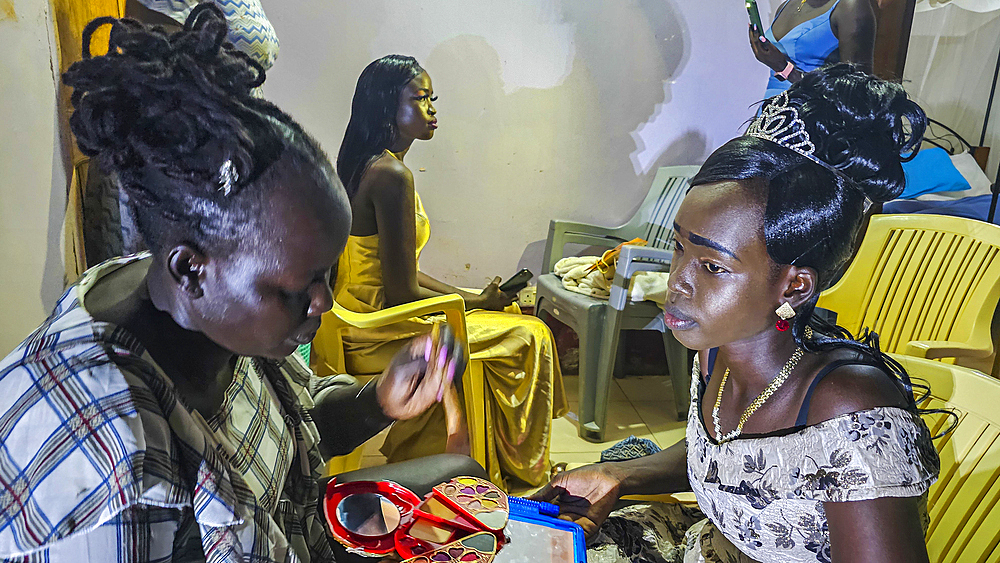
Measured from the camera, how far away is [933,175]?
1865 millimetres

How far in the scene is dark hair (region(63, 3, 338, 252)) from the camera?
Result: 1.34ft

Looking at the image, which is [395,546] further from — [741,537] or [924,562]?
[924,562]

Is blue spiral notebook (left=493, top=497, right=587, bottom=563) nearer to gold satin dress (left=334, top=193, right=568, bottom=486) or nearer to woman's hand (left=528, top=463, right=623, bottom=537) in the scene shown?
woman's hand (left=528, top=463, right=623, bottom=537)

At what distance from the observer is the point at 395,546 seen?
31.2 inches

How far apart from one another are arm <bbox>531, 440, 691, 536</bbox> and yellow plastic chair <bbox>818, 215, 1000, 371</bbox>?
0.90 metres

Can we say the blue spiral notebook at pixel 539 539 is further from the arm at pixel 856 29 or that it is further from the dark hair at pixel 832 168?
the arm at pixel 856 29

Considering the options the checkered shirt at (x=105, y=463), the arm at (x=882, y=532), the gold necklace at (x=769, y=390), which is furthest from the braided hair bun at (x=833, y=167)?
the checkered shirt at (x=105, y=463)

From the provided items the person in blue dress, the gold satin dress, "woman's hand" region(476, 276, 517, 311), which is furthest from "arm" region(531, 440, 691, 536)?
the person in blue dress

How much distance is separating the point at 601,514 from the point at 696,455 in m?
0.19

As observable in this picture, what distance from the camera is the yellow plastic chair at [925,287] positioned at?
63.0 inches

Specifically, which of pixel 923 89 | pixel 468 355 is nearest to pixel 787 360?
pixel 468 355

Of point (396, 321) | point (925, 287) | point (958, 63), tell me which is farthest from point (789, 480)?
point (958, 63)

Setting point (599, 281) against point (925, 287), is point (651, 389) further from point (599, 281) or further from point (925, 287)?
point (925, 287)

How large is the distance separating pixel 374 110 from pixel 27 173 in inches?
32.7
